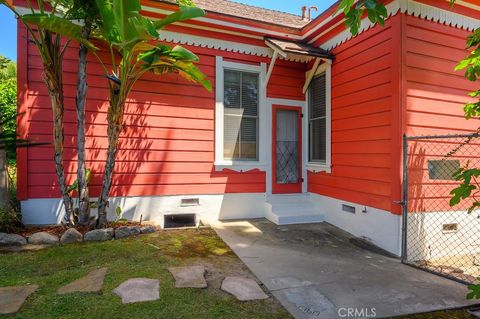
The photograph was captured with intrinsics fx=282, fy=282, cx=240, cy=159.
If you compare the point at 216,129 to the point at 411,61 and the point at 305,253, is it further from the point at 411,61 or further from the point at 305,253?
the point at 411,61

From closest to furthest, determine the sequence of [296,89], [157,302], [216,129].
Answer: [157,302], [216,129], [296,89]

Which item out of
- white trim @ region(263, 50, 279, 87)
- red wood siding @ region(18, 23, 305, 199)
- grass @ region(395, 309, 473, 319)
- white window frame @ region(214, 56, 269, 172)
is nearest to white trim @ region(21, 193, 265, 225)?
red wood siding @ region(18, 23, 305, 199)

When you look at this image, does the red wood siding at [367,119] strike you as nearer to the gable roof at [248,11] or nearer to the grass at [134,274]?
the grass at [134,274]

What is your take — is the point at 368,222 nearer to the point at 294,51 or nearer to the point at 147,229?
the point at 294,51

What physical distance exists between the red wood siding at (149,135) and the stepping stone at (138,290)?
8.74 ft

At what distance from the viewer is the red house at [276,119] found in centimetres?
441

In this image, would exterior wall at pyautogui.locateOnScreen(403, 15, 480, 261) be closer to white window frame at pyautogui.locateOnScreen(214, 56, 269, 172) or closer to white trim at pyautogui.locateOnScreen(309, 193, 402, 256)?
white trim at pyautogui.locateOnScreen(309, 193, 402, 256)

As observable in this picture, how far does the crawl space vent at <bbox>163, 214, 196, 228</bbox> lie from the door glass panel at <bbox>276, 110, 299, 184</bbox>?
6.85 ft

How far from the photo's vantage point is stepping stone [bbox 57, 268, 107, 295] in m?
2.82

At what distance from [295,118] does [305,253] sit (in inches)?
133

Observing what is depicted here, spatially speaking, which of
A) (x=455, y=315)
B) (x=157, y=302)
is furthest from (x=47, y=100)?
(x=455, y=315)

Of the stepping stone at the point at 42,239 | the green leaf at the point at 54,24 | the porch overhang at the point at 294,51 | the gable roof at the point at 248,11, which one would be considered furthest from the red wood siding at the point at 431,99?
the stepping stone at the point at 42,239

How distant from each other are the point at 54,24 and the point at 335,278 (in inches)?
189

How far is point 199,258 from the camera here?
12.4 feet
